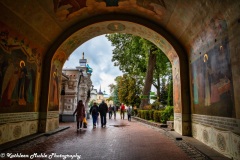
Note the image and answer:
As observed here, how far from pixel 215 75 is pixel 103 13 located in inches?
265

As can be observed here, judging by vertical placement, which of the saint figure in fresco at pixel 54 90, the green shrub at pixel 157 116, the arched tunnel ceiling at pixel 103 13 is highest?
the arched tunnel ceiling at pixel 103 13

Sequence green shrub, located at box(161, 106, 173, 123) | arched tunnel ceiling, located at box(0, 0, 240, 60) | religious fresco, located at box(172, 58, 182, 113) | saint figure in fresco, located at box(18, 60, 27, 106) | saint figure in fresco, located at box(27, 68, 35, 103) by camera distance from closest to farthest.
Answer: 1. arched tunnel ceiling, located at box(0, 0, 240, 60)
2. saint figure in fresco, located at box(18, 60, 27, 106)
3. saint figure in fresco, located at box(27, 68, 35, 103)
4. religious fresco, located at box(172, 58, 182, 113)
5. green shrub, located at box(161, 106, 173, 123)

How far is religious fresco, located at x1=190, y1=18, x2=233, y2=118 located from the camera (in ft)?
17.4

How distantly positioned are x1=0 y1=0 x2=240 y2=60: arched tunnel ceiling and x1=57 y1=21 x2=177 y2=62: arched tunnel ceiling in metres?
0.57

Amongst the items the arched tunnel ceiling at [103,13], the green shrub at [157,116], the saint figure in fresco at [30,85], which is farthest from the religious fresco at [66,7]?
the green shrub at [157,116]

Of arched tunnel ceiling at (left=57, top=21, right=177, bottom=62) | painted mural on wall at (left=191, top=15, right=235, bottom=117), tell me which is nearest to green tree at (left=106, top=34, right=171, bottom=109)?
arched tunnel ceiling at (left=57, top=21, right=177, bottom=62)

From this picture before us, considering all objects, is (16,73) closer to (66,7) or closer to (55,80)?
(55,80)

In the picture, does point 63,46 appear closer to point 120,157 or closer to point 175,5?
point 175,5

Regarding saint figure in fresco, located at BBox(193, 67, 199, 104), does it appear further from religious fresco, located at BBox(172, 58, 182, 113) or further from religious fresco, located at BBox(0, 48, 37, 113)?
religious fresco, located at BBox(0, 48, 37, 113)

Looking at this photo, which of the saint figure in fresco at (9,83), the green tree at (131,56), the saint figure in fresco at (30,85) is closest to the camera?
the saint figure in fresco at (9,83)

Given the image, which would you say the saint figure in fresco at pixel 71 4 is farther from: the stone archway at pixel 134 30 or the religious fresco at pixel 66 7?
the stone archway at pixel 134 30

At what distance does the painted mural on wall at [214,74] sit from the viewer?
530cm

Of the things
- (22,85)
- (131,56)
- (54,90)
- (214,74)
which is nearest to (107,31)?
(54,90)

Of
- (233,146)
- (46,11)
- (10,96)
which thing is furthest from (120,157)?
A: (46,11)
